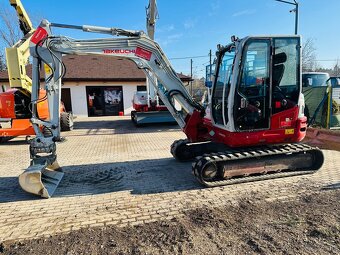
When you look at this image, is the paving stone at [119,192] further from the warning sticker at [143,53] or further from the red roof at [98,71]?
the red roof at [98,71]

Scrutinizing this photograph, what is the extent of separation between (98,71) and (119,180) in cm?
1702

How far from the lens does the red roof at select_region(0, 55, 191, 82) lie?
20016 mm

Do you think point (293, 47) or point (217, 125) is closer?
point (293, 47)

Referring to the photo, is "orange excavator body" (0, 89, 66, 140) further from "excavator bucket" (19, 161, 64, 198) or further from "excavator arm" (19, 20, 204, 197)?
"excavator bucket" (19, 161, 64, 198)

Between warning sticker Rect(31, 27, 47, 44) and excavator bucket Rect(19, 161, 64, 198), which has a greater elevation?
warning sticker Rect(31, 27, 47, 44)

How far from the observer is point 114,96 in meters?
20.8

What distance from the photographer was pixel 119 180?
19.3ft

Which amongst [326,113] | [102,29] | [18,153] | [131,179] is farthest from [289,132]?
[18,153]

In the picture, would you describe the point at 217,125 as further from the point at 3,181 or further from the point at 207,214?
the point at 3,181

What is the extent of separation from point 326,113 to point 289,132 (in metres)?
7.12

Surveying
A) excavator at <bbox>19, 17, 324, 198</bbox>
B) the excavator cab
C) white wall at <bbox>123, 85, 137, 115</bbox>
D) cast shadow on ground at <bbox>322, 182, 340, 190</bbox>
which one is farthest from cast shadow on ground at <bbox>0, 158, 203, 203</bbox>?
white wall at <bbox>123, 85, 137, 115</bbox>

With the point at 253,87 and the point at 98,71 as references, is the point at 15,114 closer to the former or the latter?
the point at 253,87

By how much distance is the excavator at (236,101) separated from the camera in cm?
514

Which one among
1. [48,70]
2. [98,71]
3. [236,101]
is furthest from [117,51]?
[98,71]
